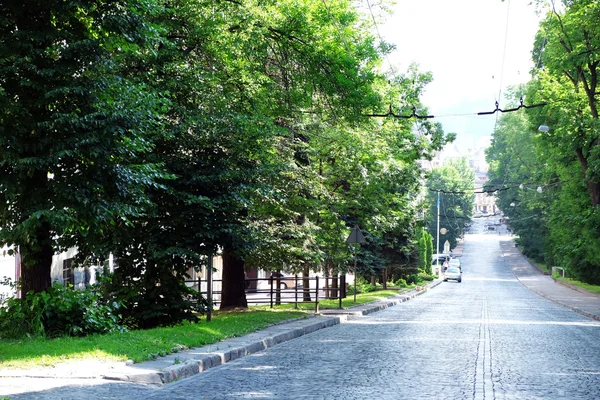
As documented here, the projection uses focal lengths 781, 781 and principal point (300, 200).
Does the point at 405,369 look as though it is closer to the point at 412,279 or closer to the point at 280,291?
the point at 280,291

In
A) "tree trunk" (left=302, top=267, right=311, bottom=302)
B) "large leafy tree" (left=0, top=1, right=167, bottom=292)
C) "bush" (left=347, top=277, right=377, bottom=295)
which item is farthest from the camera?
"bush" (left=347, top=277, right=377, bottom=295)

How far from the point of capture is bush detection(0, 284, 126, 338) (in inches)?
535

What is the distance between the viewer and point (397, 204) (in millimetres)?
37438

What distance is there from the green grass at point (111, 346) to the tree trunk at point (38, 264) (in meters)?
1.94

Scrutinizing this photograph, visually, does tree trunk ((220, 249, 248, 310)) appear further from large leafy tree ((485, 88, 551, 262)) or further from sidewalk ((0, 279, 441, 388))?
large leafy tree ((485, 88, 551, 262))

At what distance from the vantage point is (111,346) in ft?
40.1

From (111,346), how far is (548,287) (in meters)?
51.5

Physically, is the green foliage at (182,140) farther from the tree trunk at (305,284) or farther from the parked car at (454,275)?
the parked car at (454,275)

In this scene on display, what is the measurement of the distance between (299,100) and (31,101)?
10.9 m

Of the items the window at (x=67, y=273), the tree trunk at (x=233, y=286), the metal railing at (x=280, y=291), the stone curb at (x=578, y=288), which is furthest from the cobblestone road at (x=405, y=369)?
the stone curb at (x=578, y=288)

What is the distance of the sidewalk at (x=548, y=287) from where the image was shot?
3394 centimetres

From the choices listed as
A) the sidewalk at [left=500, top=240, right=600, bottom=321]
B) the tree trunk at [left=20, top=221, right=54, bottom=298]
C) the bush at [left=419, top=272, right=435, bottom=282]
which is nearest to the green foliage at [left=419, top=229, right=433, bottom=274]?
the bush at [left=419, top=272, right=435, bottom=282]

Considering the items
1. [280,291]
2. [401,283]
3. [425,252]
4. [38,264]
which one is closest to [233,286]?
[280,291]

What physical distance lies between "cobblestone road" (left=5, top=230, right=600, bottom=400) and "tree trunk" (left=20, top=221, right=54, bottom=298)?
446cm
